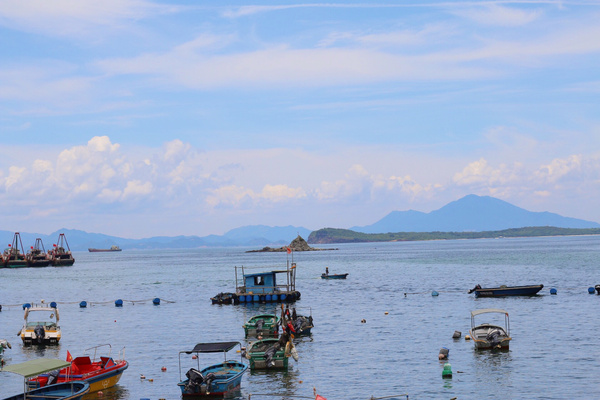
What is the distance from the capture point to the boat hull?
31953 millimetres

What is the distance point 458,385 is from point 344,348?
559 inches

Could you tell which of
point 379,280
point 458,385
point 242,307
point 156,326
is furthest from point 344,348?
point 379,280

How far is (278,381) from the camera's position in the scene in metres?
40.0

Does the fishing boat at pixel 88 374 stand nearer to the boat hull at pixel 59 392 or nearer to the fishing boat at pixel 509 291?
the boat hull at pixel 59 392

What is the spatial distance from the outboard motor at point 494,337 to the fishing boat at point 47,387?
28650mm

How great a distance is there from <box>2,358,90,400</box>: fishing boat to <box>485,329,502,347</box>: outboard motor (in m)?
28.6

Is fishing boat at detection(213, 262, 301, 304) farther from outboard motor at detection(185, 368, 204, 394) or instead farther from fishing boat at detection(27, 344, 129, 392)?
outboard motor at detection(185, 368, 204, 394)

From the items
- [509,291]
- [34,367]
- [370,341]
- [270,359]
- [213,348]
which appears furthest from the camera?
[509,291]

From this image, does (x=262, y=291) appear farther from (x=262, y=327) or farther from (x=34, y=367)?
(x=34, y=367)

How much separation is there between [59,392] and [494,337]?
3041cm

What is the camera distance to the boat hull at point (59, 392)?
3195 centimetres

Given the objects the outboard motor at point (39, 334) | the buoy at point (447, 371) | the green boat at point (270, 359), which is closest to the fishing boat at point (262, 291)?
the outboard motor at point (39, 334)

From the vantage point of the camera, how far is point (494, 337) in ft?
156

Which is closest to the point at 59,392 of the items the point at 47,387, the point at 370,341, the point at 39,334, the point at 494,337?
the point at 47,387
